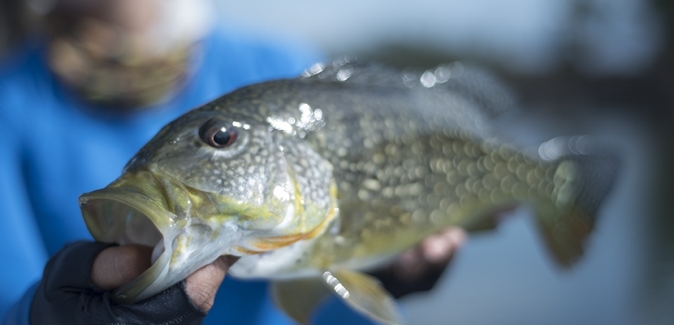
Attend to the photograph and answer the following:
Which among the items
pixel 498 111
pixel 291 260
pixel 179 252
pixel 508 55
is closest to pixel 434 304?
pixel 498 111

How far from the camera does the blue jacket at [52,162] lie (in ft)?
5.76

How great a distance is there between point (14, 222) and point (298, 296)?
946 mm

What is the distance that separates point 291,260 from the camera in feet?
4.39

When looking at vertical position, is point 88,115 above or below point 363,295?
above

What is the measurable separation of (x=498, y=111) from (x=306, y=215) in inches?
41.6

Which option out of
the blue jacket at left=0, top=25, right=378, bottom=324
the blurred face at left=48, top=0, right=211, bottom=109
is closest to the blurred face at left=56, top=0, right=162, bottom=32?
the blurred face at left=48, top=0, right=211, bottom=109

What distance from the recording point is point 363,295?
1.43 m

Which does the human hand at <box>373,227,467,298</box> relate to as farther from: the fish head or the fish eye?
the fish eye

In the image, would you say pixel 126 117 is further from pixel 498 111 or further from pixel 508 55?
pixel 508 55

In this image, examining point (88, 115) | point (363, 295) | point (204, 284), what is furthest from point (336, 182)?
point (88, 115)

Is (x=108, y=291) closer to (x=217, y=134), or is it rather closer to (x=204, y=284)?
(x=204, y=284)

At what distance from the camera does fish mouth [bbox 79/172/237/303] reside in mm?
994

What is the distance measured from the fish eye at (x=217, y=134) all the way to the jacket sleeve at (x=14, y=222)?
2.91ft

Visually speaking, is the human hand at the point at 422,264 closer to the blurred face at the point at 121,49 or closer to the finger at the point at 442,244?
the finger at the point at 442,244
